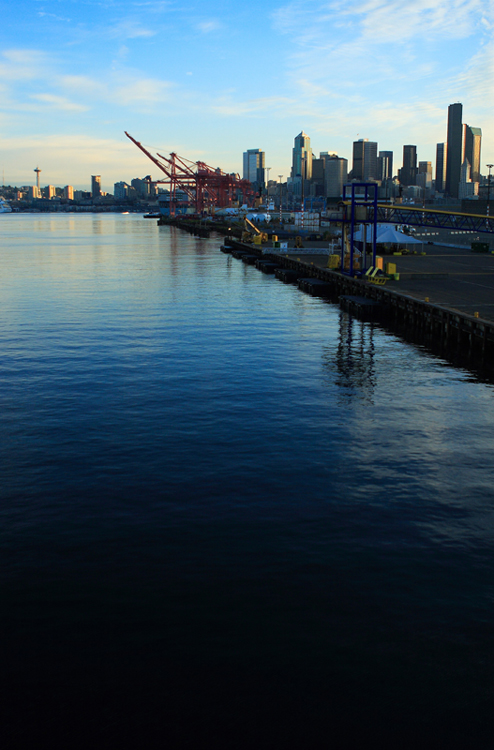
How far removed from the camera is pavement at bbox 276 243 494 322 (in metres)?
58.5

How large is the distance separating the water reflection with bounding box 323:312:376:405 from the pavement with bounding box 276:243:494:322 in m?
7.40

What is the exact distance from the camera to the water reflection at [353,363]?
3872 centimetres

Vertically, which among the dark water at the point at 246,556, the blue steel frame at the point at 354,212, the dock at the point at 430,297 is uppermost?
the blue steel frame at the point at 354,212

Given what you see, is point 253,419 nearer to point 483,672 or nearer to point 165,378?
point 165,378

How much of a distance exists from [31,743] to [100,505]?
10474 millimetres

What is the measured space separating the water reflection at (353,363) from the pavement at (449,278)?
7.40 meters

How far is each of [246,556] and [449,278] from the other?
63752mm

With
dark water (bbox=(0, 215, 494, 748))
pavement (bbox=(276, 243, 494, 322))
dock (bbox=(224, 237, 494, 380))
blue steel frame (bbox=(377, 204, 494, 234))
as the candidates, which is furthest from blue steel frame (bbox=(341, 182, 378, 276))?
dark water (bbox=(0, 215, 494, 748))

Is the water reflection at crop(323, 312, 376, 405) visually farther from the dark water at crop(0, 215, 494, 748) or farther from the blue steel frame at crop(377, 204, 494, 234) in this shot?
the blue steel frame at crop(377, 204, 494, 234)

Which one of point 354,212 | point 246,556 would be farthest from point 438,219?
point 246,556

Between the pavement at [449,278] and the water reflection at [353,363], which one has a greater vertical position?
the pavement at [449,278]

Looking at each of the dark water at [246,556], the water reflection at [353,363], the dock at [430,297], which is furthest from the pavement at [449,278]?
the dark water at [246,556]

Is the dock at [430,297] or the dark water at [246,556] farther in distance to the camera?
the dock at [430,297]

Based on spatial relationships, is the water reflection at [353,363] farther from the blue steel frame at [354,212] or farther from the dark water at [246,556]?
the blue steel frame at [354,212]
